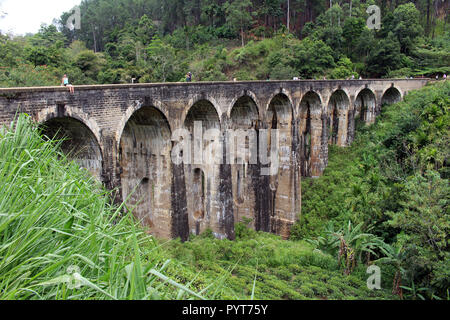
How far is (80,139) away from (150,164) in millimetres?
3534

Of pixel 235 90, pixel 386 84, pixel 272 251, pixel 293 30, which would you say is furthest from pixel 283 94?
pixel 293 30

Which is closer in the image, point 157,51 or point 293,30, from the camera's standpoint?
point 157,51

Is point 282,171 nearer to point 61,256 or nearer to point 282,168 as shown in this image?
point 282,168

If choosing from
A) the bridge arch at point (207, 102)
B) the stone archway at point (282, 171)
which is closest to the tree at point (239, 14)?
the stone archway at point (282, 171)

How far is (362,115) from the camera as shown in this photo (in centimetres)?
3016

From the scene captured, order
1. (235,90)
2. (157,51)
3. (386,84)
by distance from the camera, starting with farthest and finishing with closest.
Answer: (157,51) < (386,84) < (235,90)

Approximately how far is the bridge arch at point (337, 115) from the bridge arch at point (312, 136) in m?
3.27

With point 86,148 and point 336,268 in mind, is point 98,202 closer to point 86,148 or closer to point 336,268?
point 86,148

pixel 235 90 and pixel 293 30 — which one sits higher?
pixel 293 30

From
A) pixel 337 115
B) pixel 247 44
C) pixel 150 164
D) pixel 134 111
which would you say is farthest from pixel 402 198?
pixel 247 44

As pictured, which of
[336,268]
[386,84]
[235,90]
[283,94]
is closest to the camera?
[336,268]

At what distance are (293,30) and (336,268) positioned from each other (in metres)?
41.5

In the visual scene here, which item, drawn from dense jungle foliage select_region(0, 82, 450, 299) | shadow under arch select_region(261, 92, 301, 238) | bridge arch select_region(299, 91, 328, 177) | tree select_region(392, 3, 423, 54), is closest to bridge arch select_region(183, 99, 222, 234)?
dense jungle foliage select_region(0, 82, 450, 299)

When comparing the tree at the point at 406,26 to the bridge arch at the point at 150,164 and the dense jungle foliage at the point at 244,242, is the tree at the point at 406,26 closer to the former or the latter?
the dense jungle foliage at the point at 244,242
